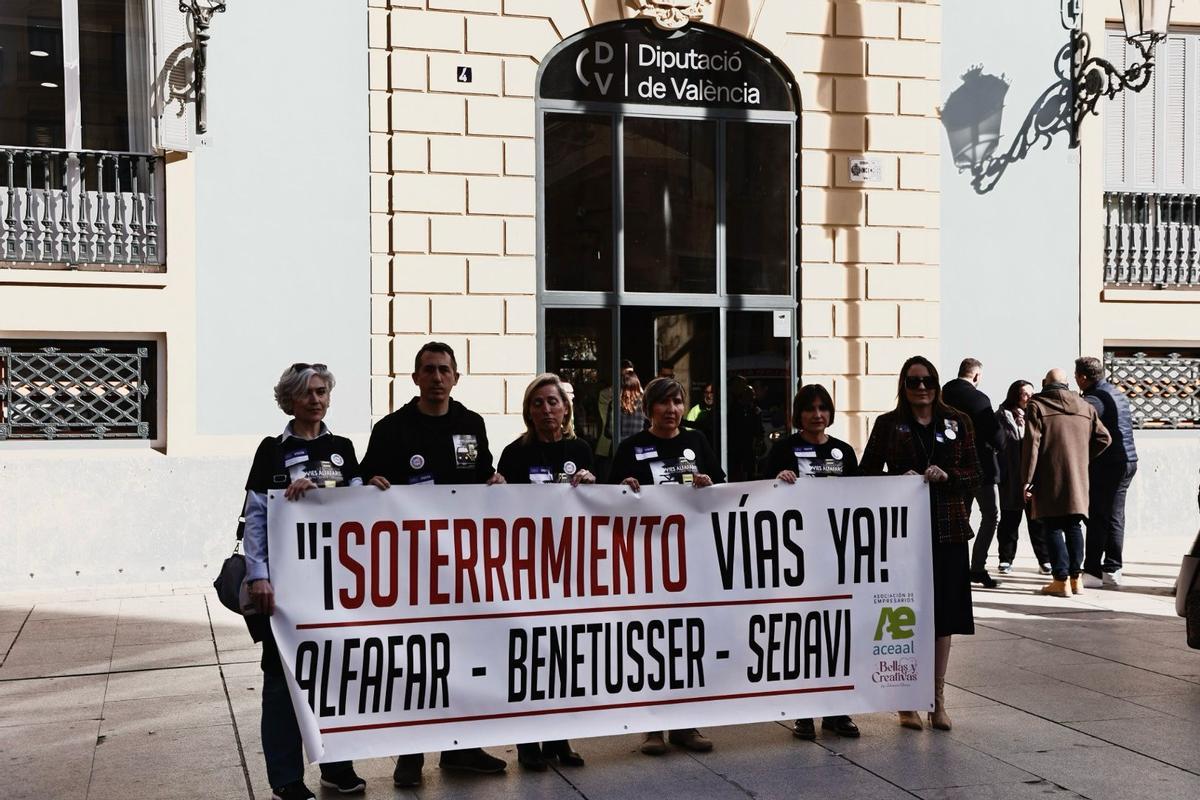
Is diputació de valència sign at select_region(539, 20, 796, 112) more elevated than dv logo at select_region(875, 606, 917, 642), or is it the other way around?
diputació de valència sign at select_region(539, 20, 796, 112)

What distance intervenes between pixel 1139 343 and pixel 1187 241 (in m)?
1.23

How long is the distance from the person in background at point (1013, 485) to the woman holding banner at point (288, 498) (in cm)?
739

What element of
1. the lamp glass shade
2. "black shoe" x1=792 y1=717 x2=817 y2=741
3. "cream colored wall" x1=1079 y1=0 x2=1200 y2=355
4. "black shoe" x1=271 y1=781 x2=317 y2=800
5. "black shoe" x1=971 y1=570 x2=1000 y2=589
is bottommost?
"black shoe" x1=971 y1=570 x2=1000 y2=589

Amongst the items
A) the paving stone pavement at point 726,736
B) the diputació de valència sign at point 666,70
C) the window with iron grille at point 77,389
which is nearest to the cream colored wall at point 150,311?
the window with iron grille at point 77,389

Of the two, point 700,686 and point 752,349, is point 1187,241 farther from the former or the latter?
point 700,686

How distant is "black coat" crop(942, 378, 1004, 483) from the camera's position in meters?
11.1

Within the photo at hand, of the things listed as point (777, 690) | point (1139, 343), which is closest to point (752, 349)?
point (1139, 343)

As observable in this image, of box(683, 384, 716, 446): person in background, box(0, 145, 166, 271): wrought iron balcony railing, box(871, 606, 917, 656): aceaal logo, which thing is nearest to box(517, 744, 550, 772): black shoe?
box(871, 606, 917, 656): aceaal logo

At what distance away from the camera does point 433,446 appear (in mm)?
6090

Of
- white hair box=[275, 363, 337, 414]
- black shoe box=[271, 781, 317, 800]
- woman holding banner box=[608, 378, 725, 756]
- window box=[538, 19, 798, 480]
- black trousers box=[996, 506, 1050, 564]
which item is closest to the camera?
black shoe box=[271, 781, 317, 800]

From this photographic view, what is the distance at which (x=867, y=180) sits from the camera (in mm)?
13609

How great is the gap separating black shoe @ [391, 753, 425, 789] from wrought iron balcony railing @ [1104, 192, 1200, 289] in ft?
35.9

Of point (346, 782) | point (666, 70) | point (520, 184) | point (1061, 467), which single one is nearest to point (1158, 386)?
point (1061, 467)

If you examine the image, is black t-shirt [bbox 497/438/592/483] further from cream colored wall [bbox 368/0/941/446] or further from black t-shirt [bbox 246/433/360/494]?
cream colored wall [bbox 368/0/941/446]
